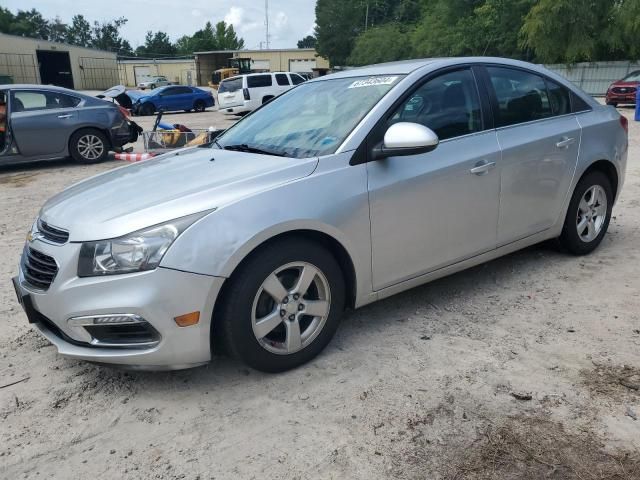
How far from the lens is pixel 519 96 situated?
4.02 m

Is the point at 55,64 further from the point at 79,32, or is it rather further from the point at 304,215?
the point at 79,32

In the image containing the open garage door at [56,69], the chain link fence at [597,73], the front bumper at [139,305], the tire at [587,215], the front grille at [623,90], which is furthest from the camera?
the open garage door at [56,69]

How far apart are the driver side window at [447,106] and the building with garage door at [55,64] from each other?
45.1 meters

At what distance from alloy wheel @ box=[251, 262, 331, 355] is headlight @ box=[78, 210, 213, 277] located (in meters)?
0.51

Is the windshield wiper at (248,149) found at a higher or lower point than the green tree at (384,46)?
lower

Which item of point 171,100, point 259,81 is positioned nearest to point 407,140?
point 259,81

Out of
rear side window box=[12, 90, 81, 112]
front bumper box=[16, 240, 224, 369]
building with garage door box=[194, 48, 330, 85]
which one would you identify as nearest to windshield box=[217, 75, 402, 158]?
front bumper box=[16, 240, 224, 369]

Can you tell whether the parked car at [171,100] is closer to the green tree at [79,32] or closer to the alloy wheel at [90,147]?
the alloy wheel at [90,147]

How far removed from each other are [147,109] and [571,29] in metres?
23.2

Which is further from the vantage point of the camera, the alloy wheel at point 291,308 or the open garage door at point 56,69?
the open garage door at point 56,69

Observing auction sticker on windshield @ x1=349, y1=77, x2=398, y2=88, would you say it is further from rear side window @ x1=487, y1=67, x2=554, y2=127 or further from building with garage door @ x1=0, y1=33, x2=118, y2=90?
building with garage door @ x1=0, y1=33, x2=118, y2=90

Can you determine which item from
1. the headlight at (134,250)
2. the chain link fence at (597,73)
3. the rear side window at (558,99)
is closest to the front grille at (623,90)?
the chain link fence at (597,73)

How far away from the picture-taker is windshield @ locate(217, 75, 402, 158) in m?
3.23

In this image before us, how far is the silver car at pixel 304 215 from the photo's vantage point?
2576mm
